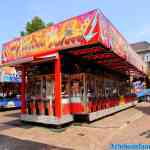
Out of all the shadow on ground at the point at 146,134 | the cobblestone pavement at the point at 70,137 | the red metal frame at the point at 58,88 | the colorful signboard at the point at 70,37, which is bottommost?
the cobblestone pavement at the point at 70,137

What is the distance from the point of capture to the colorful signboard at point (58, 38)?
962 centimetres

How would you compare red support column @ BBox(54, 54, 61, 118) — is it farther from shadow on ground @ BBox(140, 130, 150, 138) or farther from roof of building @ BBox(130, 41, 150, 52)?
roof of building @ BBox(130, 41, 150, 52)

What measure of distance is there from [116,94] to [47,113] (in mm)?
7739

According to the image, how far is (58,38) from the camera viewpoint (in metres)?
10.8

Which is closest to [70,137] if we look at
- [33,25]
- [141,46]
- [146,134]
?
[146,134]

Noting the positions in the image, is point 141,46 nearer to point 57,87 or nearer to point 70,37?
Answer: point 70,37

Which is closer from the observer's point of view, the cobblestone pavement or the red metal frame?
the cobblestone pavement

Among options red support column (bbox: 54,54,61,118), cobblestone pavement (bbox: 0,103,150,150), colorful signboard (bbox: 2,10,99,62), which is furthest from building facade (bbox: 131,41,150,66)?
cobblestone pavement (bbox: 0,103,150,150)

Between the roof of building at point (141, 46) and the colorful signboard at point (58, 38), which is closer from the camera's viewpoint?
the colorful signboard at point (58, 38)

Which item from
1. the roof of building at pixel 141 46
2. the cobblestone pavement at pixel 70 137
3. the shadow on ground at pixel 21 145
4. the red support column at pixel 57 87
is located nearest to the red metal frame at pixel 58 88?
the red support column at pixel 57 87

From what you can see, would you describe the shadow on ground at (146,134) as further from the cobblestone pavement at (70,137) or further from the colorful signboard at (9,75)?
the colorful signboard at (9,75)

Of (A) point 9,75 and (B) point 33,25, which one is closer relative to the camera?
(A) point 9,75

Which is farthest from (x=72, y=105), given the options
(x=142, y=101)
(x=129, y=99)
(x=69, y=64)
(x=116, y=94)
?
(x=142, y=101)

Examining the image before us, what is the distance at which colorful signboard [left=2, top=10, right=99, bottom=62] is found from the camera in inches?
379
